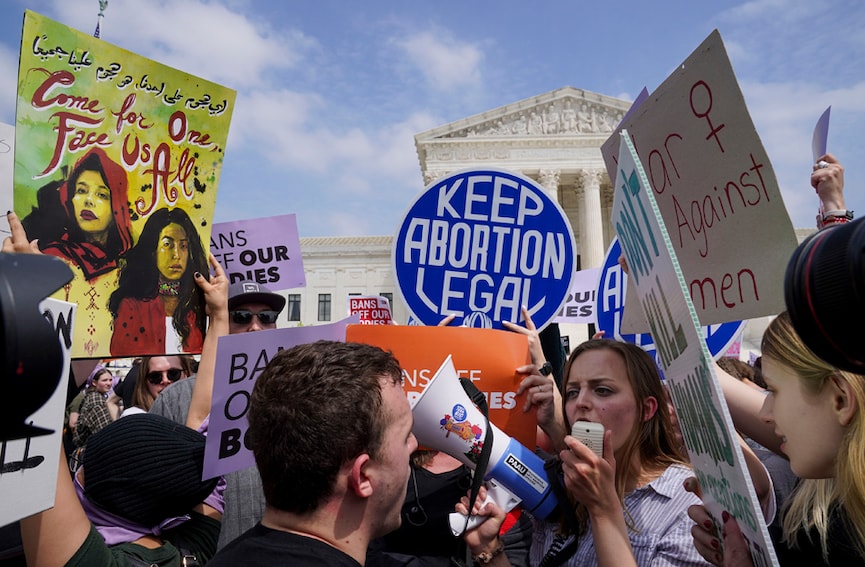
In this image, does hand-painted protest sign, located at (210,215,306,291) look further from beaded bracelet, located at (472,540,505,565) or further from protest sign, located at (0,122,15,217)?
beaded bracelet, located at (472,540,505,565)

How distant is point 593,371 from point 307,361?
107 cm

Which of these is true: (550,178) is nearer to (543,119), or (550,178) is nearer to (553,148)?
(553,148)

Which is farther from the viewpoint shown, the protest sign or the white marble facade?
the white marble facade

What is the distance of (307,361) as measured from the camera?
4.68ft

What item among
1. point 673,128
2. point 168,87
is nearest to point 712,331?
point 673,128

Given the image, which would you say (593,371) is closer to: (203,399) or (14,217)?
(203,399)

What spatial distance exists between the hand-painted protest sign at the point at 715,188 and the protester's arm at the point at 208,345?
169cm

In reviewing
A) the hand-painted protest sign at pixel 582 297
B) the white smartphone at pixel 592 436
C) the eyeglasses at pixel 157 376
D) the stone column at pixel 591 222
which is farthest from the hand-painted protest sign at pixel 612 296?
the stone column at pixel 591 222

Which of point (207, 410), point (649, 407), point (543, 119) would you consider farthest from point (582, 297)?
point (543, 119)

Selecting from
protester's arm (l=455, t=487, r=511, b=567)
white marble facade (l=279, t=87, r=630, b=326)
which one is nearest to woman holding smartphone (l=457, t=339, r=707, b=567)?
protester's arm (l=455, t=487, r=511, b=567)

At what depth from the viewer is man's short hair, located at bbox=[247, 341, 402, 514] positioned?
1.36 metres

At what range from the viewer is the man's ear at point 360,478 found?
1386 mm

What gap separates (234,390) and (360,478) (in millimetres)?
985

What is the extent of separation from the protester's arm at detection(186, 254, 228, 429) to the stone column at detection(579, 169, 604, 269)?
4003cm
